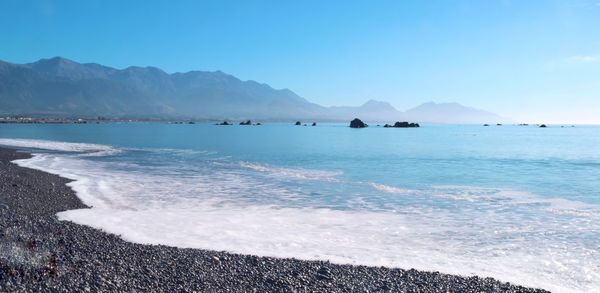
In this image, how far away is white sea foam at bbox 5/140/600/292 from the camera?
12328mm

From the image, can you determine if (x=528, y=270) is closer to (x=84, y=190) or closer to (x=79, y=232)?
(x=79, y=232)

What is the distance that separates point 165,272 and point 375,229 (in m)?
8.01

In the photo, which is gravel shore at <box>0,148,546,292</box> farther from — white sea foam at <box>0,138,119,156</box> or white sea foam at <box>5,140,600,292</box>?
white sea foam at <box>0,138,119,156</box>

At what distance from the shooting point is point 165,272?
10.2m

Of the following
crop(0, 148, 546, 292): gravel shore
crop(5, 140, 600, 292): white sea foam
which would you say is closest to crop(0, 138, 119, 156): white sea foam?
crop(5, 140, 600, 292): white sea foam

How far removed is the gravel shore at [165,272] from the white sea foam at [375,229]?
1.20m

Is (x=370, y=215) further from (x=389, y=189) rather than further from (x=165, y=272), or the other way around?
(x=165, y=272)

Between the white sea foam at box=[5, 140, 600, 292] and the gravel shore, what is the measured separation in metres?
1.20

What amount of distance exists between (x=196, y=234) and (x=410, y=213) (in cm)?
853

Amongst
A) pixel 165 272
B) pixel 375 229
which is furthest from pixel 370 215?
pixel 165 272

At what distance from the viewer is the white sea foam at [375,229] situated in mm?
12328

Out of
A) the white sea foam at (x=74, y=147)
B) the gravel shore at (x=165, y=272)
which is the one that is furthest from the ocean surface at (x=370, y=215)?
the white sea foam at (x=74, y=147)

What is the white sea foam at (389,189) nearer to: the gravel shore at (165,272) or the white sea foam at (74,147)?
the gravel shore at (165,272)

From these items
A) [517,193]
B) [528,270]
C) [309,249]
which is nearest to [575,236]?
[528,270]
